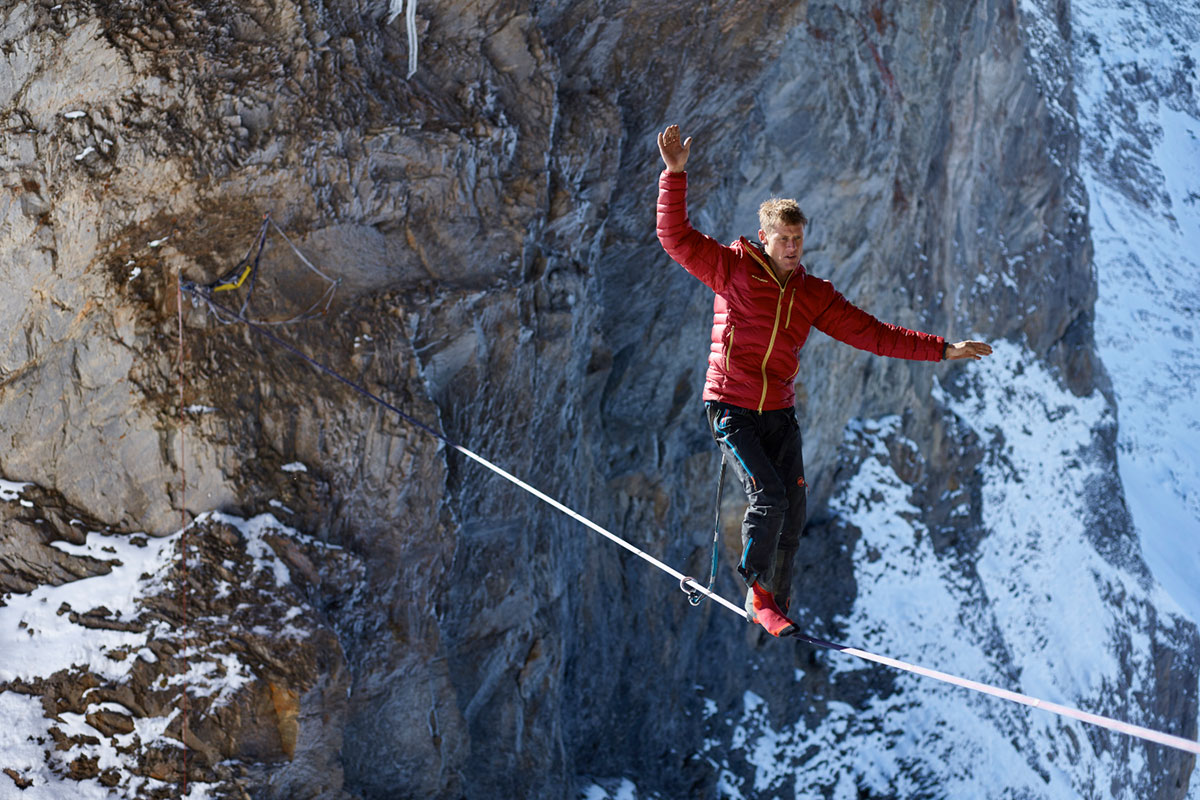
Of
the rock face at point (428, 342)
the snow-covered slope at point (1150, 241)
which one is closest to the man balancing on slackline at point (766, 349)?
the rock face at point (428, 342)

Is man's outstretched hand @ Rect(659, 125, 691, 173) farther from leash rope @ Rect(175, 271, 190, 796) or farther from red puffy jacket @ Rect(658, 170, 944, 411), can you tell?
leash rope @ Rect(175, 271, 190, 796)

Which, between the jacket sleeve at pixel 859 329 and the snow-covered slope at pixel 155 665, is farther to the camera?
the snow-covered slope at pixel 155 665

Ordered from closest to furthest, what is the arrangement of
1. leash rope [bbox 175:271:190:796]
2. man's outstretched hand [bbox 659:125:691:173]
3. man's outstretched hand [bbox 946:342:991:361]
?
man's outstretched hand [bbox 659:125:691:173] < man's outstretched hand [bbox 946:342:991:361] < leash rope [bbox 175:271:190:796]

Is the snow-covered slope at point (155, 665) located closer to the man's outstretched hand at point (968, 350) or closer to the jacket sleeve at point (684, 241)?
the jacket sleeve at point (684, 241)

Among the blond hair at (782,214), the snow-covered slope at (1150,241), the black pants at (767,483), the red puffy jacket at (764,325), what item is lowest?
the black pants at (767,483)

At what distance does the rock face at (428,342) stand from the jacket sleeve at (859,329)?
4297 millimetres

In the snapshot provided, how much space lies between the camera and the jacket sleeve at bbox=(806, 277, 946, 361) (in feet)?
17.8

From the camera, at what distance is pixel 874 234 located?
52.5ft

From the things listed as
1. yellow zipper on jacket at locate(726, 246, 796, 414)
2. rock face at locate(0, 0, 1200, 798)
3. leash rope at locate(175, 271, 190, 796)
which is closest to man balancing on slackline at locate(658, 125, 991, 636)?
yellow zipper on jacket at locate(726, 246, 796, 414)

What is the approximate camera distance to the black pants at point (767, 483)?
212 inches

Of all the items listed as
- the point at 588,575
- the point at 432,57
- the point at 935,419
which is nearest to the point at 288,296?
the point at 432,57

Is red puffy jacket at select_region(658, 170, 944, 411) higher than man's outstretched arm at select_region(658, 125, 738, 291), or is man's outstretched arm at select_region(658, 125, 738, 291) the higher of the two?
man's outstretched arm at select_region(658, 125, 738, 291)

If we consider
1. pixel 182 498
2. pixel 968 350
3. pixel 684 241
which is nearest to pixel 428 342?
pixel 182 498

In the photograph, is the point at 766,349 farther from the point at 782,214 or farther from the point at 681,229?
the point at 681,229
